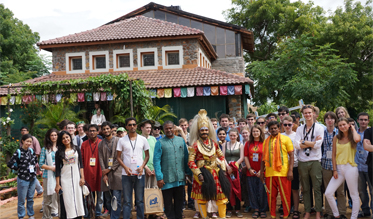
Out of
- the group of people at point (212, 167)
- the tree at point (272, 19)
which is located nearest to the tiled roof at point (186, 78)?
the group of people at point (212, 167)

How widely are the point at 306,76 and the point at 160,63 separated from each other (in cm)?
1030

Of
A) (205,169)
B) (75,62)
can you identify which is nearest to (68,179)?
(205,169)

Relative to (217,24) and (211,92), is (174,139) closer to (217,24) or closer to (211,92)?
(211,92)

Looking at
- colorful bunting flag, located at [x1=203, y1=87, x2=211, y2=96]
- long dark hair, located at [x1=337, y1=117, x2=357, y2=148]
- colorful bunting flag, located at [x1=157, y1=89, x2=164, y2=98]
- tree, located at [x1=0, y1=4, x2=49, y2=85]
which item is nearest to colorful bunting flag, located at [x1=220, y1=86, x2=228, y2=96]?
colorful bunting flag, located at [x1=203, y1=87, x2=211, y2=96]

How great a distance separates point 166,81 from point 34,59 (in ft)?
72.4

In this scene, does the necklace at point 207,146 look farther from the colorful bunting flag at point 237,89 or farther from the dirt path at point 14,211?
the colorful bunting flag at point 237,89

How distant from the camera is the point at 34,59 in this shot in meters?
34.6

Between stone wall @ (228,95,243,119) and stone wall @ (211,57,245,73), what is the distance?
6.43 m

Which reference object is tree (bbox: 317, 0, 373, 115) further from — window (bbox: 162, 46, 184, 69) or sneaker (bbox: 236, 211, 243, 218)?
sneaker (bbox: 236, 211, 243, 218)

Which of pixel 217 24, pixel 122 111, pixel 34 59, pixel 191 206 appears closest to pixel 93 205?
pixel 191 206

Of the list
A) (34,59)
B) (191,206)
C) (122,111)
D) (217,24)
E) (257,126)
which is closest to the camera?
(257,126)

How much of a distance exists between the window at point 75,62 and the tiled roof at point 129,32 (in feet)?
2.77

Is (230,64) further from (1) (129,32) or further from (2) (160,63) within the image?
(1) (129,32)

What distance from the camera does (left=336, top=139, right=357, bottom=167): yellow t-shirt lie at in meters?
6.21
